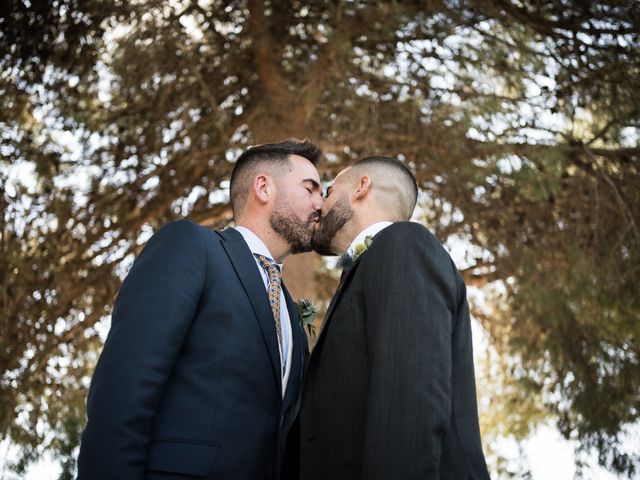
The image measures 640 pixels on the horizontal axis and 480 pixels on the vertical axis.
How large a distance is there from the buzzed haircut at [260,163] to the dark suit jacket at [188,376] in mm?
546

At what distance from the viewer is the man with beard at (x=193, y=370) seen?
94.9 inches

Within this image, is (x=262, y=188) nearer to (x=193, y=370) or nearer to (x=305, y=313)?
(x=305, y=313)

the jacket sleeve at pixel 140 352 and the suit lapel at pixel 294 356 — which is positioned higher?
the jacket sleeve at pixel 140 352

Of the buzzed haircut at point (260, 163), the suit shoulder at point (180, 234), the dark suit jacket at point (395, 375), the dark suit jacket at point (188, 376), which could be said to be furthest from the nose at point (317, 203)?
the dark suit jacket at point (395, 375)

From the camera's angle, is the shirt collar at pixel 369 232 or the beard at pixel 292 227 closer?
the shirt collar at pixel 369 232

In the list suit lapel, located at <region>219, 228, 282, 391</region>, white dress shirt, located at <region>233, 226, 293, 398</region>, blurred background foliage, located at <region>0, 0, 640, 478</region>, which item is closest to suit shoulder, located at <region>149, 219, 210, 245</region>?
suit lapel, located at <region>219, 228, 282, 391</region>

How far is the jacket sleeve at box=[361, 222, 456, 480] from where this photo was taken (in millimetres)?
2123

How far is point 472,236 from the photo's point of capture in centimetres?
712

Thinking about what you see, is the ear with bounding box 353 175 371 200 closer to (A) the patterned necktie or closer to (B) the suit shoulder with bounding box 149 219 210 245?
(A) the patterned necktie

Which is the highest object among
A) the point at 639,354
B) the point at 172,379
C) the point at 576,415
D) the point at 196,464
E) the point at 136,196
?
the point at 172,379

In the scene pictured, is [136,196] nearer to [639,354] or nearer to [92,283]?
[92,283]

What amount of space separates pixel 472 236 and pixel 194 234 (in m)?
4.68

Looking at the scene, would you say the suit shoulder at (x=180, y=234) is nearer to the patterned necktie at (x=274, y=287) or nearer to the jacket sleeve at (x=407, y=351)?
the patterned necktie at (x=274, y=287)

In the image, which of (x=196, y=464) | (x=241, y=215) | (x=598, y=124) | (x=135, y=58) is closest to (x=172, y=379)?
(x=196, y=464)
